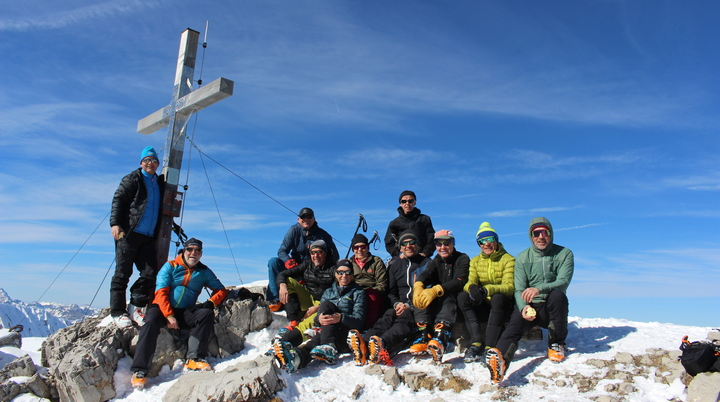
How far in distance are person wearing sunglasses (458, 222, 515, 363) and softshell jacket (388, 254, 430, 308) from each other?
793 millimetres

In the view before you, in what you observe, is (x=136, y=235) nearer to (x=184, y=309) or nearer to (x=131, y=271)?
(x=131, y=271)

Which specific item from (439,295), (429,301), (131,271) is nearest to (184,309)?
(131,271)

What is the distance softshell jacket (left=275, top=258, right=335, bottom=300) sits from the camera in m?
6.79

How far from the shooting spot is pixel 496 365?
4.51m

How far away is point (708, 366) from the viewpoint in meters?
4.12

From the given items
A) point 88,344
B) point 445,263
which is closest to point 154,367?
point 88,344

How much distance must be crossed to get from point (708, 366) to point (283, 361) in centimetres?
429

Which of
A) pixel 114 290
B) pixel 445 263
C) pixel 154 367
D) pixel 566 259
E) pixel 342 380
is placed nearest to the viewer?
pixel 342 380

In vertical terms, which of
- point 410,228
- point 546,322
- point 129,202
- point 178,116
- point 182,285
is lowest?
point 546,322

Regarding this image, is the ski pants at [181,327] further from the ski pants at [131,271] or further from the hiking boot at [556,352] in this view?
the hiking boot at [556,352]

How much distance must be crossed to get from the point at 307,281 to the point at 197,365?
1.99 m

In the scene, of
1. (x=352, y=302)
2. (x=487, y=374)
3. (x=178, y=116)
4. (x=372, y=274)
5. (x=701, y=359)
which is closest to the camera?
(x=701, y=359)

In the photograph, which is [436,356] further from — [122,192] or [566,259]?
[122,192]

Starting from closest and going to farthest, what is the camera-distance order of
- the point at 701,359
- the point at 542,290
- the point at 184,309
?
the point at 701,359, the point at 542,290, the point at 184,309
